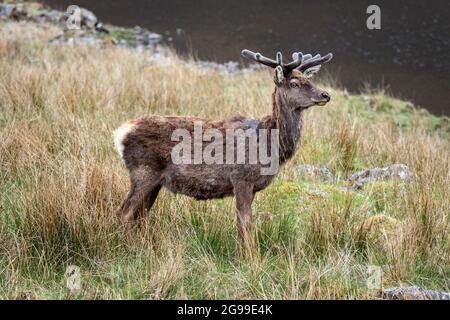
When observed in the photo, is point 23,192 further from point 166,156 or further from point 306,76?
point 306,76

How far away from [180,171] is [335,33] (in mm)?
13120

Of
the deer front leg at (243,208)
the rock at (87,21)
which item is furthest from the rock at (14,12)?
the deer front leg at (243,208)

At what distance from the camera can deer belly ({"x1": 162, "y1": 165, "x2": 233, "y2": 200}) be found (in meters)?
4.50

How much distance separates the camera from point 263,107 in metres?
7.99

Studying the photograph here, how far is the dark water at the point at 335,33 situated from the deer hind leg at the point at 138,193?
8670 mm

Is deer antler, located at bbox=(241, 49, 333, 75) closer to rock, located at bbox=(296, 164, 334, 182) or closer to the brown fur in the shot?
the brown fur

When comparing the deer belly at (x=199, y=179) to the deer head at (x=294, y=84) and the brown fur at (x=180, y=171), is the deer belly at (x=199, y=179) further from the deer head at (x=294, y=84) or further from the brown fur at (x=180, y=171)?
the deer head at (x=294, y=84)

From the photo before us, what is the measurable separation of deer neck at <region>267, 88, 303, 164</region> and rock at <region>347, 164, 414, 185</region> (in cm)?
155

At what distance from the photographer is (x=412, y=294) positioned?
361 centimetres

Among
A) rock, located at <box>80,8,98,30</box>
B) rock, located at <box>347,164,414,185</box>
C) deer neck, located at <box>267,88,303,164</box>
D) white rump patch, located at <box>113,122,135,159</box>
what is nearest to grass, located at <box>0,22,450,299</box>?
rock, located at <box>347,164,414,185</box>

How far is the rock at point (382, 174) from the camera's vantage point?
19.7ft

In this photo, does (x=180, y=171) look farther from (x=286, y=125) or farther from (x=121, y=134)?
(x=286, y=125)

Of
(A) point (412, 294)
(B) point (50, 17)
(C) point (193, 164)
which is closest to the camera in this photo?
(A) point (412, 294)

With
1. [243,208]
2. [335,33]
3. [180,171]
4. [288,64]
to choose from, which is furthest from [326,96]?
[335,33]
